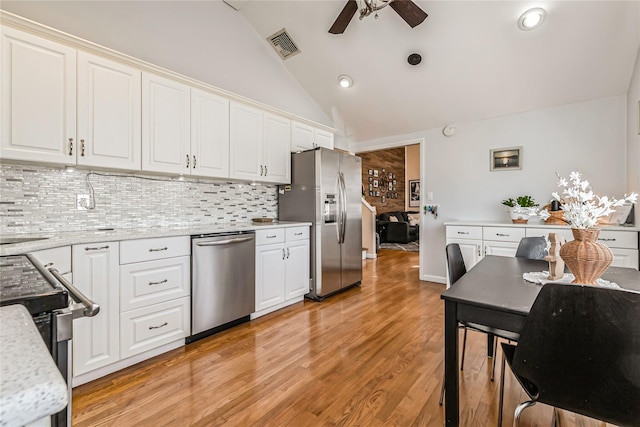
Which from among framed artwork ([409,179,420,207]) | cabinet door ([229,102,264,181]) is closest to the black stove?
cabinet door ([229,102,264,181])

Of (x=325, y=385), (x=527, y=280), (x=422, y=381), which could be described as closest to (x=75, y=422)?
(x=325, y=385)

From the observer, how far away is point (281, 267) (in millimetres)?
3113

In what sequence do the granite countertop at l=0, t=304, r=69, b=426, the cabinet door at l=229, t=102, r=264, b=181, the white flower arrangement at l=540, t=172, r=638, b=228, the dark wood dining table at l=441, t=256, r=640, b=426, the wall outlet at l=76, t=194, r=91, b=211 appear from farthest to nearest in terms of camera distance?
the cabinet door at l=229, t=102, r=264, b=181 → the wall outlet at l=76, t=194, r=91, b=211 → the white flower arrangement at l=540, t=172, r=638, b=228 → the dark wood dining table at l=441, t=256, r=640, b=426 → the granite countertop at l=0, t=304, r=69, b=426

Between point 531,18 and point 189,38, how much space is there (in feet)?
10.9

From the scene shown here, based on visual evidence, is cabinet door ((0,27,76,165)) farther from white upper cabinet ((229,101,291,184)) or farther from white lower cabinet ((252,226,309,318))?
white lower cabinet ((252,226,309,318))

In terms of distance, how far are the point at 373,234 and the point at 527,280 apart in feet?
14.7

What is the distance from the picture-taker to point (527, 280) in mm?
1510

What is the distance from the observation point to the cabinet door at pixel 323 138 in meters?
4.04

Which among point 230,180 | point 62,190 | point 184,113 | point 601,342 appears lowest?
point 601,342

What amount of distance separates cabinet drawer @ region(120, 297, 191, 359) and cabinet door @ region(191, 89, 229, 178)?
119 cm

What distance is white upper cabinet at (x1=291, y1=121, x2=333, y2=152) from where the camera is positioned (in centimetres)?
367

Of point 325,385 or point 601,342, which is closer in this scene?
point 601,342

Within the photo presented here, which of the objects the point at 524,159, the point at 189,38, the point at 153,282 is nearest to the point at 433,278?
the point at 524,159

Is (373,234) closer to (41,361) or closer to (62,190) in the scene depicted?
(62,190)
